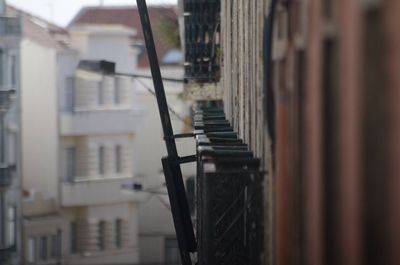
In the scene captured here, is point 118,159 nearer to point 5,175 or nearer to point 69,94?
point 69,94

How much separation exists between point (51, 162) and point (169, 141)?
117 feet

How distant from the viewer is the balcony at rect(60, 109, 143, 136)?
47312mm

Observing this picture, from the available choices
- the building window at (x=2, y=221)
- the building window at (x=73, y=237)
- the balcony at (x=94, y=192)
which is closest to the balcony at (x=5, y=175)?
the building window at (x=2, y=221)

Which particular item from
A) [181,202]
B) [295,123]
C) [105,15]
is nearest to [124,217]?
[105,15]

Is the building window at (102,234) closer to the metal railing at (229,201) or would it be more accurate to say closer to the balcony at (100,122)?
the balcony at (100,122)

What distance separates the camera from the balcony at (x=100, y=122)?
155 ft

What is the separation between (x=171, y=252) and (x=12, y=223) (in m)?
10.9

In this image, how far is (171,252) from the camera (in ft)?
169

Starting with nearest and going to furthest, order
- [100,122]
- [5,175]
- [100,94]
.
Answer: [5,175] < [100,122] < [100,94]

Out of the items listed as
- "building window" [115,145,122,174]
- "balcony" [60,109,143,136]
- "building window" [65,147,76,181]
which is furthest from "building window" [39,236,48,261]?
"building window" [115,145,122,174]

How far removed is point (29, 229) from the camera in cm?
4484

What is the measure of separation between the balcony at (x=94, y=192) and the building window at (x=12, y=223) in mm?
5349

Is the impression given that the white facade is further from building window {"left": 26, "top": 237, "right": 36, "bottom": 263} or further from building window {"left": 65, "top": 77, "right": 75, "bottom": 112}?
building window {"left": 26, "top": 237, "right": 36, "bottom": 263}

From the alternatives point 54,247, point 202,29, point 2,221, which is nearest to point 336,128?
point 202,29
